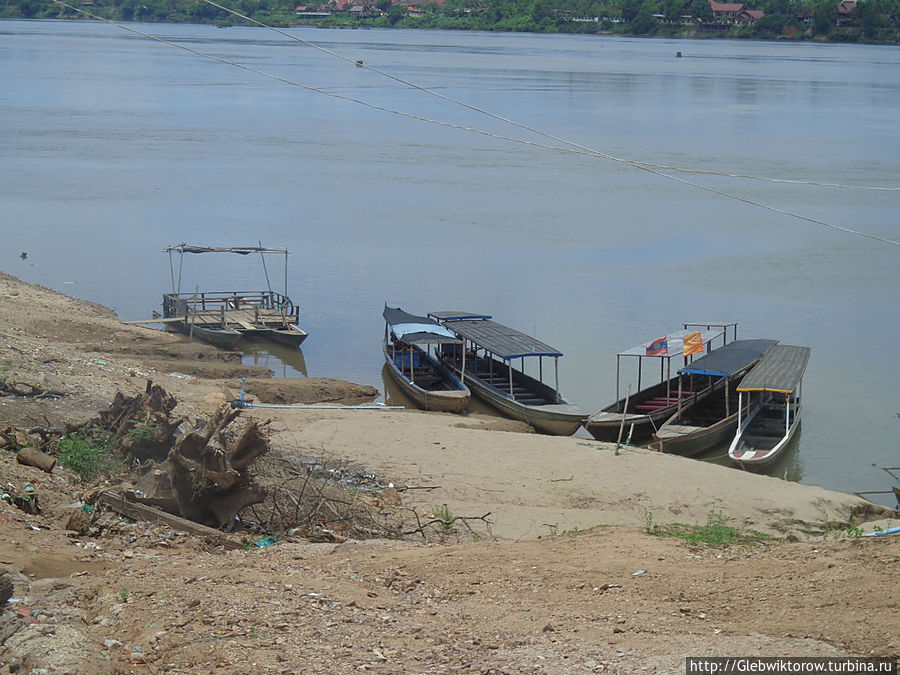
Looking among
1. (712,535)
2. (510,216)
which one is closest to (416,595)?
(712,535)

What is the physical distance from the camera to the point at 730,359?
18.1 metres

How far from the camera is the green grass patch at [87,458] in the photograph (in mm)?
9289

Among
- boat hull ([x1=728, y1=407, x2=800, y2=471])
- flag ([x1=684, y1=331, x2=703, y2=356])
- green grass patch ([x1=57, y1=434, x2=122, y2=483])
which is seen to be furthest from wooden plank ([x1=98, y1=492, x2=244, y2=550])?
flag ([x1=684, y1=331, x2=703, y2=356])

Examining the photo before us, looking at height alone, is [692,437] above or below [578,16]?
below

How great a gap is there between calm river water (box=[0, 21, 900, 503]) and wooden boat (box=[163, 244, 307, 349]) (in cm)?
85

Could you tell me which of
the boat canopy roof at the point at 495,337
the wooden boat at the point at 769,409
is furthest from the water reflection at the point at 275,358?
the wooden boat at the point at 769,409

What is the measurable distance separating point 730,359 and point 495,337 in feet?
14.2

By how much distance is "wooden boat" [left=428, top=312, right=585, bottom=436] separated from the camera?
1705 centimetres

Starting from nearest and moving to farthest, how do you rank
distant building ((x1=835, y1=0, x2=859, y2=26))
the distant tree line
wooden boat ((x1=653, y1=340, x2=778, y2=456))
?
wooden boat ((x1=653, y1=340, x2=778, y2=456)), the distant tree line, distant building ((x1=835, y1=0, x2=859, y2=26))

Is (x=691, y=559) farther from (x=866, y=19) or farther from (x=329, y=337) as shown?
(x=866, y=19)

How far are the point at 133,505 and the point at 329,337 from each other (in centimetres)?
1494

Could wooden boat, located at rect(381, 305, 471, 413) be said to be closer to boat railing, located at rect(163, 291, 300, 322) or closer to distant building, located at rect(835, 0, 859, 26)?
boat railing, located at rect(163, 291, 300, 322)

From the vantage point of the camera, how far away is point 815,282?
1078 inches

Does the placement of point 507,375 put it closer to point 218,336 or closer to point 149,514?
point 218,336
